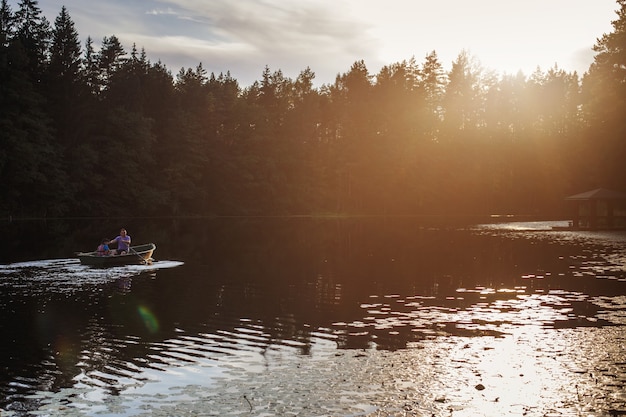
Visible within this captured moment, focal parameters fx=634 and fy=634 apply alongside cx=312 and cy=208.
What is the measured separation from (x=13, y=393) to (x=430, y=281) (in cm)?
1994

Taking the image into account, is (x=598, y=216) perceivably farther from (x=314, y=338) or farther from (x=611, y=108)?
(x=314, y=338)

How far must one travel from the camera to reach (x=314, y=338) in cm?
1670

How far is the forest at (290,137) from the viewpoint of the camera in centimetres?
8044

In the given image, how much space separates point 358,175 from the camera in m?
118

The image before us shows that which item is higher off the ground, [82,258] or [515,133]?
[515,133]

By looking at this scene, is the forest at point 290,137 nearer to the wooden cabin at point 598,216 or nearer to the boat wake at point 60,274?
the wooden cabin at point 598,216

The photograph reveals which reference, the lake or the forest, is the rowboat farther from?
the forest

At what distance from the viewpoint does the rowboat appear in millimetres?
33000

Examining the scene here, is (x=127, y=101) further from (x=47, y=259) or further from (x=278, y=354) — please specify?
(x=278, y=354)

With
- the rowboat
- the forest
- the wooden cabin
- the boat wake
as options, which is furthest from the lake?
the forest

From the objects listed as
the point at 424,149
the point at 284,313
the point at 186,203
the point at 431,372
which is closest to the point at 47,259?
the point at 284,313

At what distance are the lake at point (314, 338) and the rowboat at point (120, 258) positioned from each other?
0.64 meters

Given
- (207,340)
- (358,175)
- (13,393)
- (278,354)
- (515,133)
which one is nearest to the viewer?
(13,393)

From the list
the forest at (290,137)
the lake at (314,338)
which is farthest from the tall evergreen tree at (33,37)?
the lake at (314,338)
